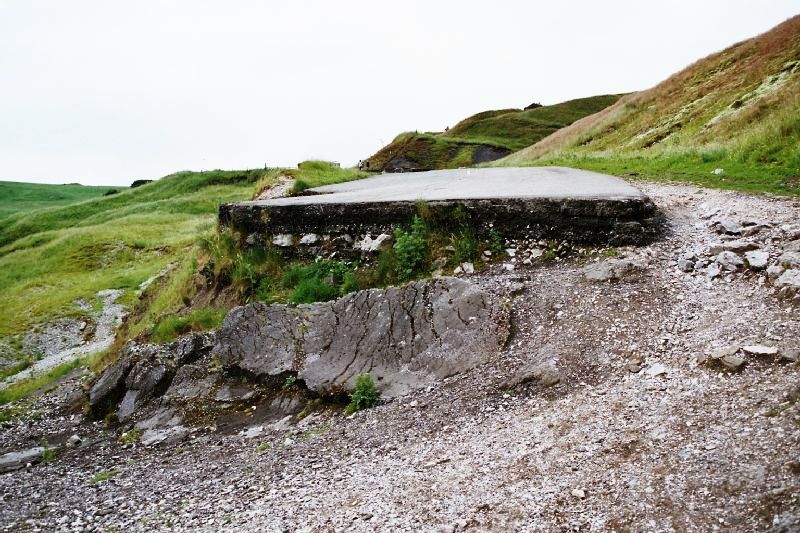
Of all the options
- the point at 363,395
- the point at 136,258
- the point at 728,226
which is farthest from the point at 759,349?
the point at 136,258

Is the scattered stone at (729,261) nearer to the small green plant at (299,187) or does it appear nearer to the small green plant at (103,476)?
the small green plant at (103,476)

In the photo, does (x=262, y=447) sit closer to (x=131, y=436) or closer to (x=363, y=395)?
Result: (x=363, y=395)

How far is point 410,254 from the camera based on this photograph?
10.0m

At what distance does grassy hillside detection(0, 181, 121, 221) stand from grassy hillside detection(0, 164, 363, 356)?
27341mm

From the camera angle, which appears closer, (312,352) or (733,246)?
(733,246)

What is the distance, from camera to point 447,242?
10.1 metres

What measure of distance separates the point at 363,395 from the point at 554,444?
2.94m

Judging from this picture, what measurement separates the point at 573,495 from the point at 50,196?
390ft

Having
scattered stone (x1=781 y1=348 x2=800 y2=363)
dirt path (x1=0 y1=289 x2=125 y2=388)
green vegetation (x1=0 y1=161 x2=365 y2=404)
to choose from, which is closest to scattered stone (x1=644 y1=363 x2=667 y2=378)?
scattered stone (x1=781 y1=348 x2=800 y2=363)

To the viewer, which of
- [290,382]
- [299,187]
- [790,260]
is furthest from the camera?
[299,187]

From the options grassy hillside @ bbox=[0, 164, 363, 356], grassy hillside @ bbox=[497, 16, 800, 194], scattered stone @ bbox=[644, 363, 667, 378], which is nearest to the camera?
scattered stone @ bbox=[644, 363, 667, 378]

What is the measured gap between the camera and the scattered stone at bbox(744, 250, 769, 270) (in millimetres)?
7043

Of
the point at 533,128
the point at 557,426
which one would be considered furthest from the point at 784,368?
the point at 533,128

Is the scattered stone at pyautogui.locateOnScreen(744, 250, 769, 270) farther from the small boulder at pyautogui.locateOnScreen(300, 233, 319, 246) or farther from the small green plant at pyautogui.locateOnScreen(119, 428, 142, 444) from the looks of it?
the small green plant at pyautogui.locateOnScreen(119, 428, 142, 444)
